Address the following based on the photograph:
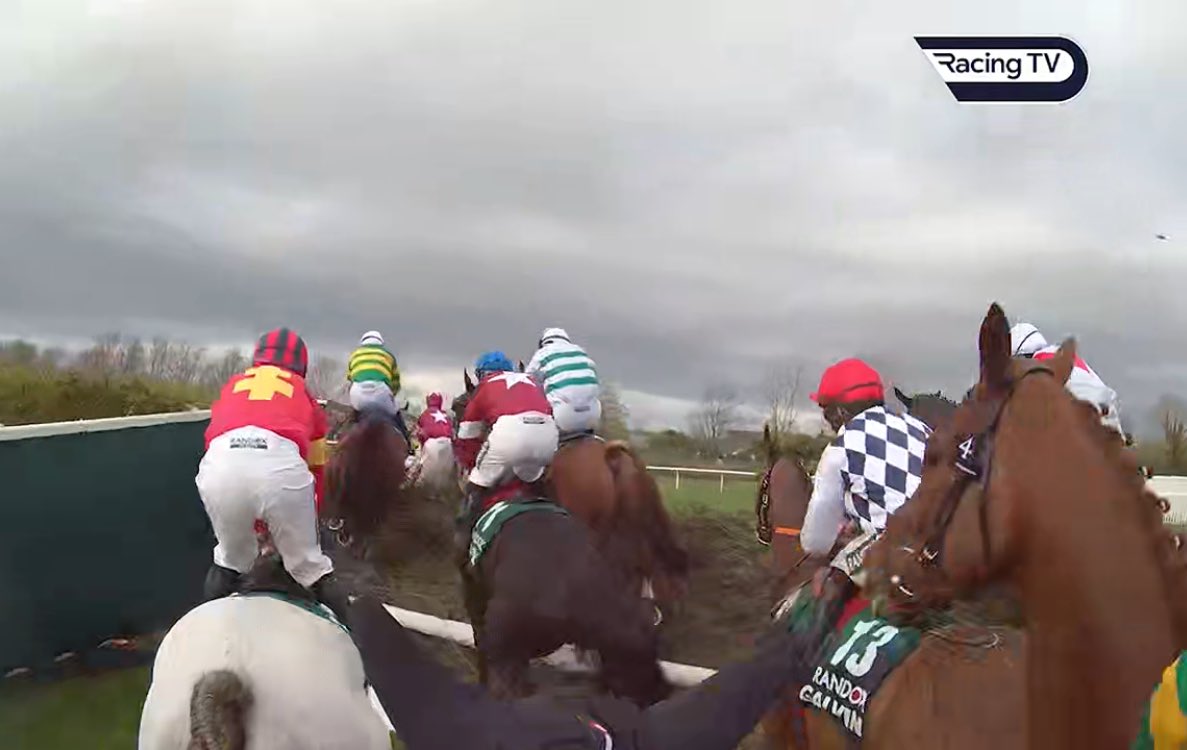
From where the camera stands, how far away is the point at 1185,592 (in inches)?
77.5

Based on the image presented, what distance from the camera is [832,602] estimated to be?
10.7ft

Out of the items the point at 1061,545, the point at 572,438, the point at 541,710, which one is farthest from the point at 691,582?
the point at 541,710

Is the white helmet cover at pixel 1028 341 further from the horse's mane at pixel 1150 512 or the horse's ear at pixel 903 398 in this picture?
the horse's mane at pixel 1150 512

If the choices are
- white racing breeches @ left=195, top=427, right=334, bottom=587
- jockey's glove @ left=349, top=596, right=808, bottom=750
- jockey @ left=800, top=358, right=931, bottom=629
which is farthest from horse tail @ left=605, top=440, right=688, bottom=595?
jockey's glove @ left=349, top=596, right=808, bottom=750

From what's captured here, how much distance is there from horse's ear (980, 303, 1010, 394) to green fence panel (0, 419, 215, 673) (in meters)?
5.10

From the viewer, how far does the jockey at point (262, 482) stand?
2.81 metres

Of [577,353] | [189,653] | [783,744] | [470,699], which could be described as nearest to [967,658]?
[783,744]

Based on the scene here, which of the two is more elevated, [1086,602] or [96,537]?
[1086,602]

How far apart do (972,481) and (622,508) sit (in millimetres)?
3196

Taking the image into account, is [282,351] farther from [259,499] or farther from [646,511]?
[646,511]

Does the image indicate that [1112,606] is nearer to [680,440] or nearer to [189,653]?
[189,653]

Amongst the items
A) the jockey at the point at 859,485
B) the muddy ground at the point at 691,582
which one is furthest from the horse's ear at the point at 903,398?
the muddy ground at the point at 691,582

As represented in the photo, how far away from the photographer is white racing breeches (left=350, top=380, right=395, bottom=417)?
24.1ft

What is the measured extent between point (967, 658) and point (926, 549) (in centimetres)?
43
